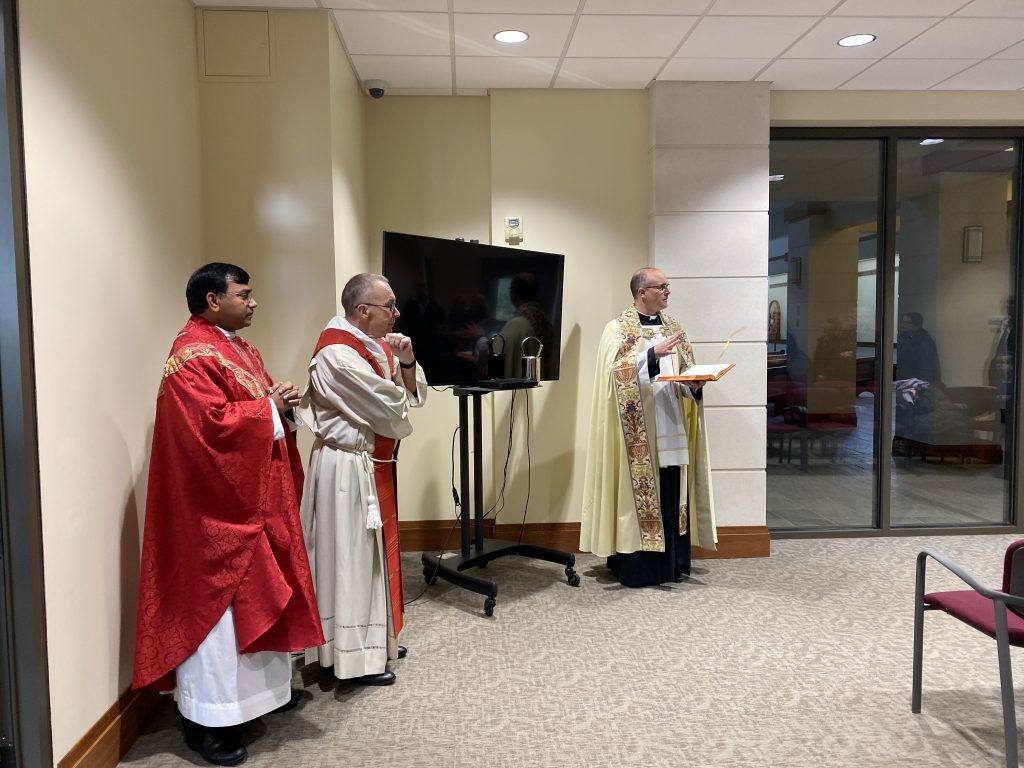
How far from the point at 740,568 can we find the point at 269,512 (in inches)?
111

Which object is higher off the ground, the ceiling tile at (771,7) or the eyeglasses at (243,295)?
the ceiling tile at (771,7)

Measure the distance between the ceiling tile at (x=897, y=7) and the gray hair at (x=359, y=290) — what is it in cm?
241

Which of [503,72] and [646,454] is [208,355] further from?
[503,72]

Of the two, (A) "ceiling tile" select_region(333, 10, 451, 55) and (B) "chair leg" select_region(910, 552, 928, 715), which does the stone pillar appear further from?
(B) "chair leg" select_region(910, 552, 928, 715)

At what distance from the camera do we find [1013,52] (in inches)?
146

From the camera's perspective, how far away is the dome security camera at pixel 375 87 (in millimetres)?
4023

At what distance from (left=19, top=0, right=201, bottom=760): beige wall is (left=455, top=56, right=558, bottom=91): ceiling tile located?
5.17 ft

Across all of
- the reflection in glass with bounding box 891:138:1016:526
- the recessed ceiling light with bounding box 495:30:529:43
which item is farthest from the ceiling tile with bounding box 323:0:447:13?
the reflection in glass with bounding box 891:138:1016:526

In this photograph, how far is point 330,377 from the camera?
2553mm

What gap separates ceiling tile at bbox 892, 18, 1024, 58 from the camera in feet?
11.0

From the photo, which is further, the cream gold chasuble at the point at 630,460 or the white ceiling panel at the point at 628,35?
the cream gold chasuble at the point at 630,460

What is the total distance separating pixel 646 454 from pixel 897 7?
235 centimetres

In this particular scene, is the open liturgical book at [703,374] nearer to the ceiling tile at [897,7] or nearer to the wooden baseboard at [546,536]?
the wooden baseboard at [546,536]

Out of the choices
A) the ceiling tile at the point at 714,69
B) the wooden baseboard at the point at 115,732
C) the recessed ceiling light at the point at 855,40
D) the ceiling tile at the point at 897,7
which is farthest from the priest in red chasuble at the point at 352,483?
the recessed ceiling light at the point at 855,40
